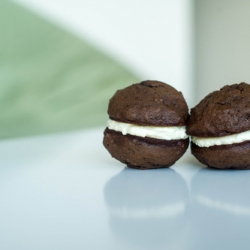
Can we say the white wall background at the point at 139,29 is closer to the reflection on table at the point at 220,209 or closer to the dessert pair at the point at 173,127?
the dessert pair at the point at 173,127

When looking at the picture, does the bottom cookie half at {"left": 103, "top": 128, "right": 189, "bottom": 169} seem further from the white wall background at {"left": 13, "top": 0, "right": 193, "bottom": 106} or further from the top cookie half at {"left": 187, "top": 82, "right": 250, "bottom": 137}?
the white wall background at {"left": 13, "top": 0, "right": 193, "bottom": 106}

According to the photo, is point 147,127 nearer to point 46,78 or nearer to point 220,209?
point 220,209

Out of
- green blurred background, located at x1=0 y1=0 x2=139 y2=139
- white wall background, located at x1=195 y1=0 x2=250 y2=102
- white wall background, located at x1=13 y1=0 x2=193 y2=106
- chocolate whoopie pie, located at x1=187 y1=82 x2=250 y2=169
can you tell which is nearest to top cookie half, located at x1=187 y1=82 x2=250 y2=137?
chocolate whoopie pie, located at x1=187 y1=82 x2=250 y2=169

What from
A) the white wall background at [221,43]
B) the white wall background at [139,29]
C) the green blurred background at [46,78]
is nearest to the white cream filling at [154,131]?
the green blurred background at [46,78]

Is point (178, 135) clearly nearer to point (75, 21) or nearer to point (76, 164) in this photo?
point (76, 164)

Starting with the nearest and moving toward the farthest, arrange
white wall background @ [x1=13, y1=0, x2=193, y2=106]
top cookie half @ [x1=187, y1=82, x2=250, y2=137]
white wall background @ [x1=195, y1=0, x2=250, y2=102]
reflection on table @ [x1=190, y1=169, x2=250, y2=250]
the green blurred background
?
1. reflection on table @ [x1=190, y1=169, x2=250, y2=250]
2. top cookie half @ [x1=187, y1=82, x2=250, y2=137]
3. the green blurred background
4. white wall background @ [x1=13, y1=0, x2=193, y2=106]
5. white wall background @ [x1=195, y1=0, x2=250, y2=102]

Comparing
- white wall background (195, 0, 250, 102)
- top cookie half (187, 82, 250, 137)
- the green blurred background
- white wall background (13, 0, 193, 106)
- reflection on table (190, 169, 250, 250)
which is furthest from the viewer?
white wall background (195, 0, 250, 102)

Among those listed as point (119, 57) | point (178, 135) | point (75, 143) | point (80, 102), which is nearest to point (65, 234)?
point (178, 135)
